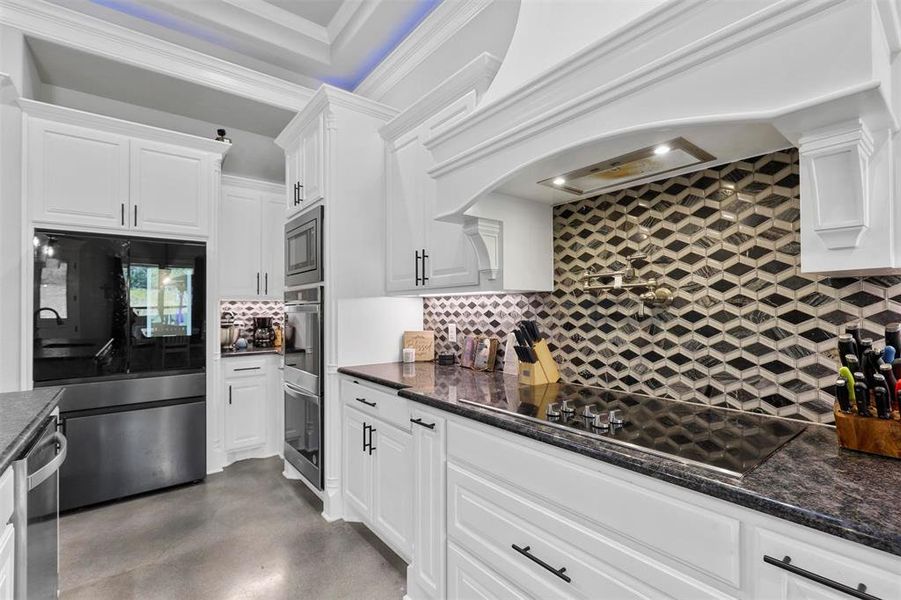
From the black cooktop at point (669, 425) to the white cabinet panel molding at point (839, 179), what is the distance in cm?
56

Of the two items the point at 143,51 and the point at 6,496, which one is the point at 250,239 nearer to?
the point at 143,51

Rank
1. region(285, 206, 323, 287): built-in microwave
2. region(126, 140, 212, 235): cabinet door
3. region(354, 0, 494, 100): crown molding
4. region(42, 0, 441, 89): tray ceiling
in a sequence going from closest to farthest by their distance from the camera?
1. region(354, 0, 494, 100): crown molding
2. region(42, 0, 441, 89): tray ceiling
3. region(285, 206, 323, 287): built-in microwave
4. region(126, 140, 212, 235): cabinet door

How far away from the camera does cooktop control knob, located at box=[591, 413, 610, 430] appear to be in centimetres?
127

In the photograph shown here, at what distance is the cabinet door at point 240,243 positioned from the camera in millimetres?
3971

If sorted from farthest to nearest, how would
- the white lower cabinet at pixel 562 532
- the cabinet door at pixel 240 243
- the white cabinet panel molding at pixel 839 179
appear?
the cabinet door at pixel 240 243
the white cabinet panel molding at pixel 839 179
the white lower cabinet at pixel 562 532

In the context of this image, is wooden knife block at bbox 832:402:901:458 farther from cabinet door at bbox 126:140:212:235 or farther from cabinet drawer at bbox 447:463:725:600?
cabinet door at bbox 126:140:212:235

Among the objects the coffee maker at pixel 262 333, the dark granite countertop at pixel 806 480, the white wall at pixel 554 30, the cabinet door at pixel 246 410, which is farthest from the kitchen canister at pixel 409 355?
the coffee maker at pixel 262 333

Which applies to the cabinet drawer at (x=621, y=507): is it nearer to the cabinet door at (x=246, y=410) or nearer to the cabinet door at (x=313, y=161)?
the cabinet door at (x=313, y=161)

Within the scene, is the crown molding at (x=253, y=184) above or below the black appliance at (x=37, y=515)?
above

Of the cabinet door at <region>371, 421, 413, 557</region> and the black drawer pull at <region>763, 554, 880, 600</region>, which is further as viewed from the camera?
the cabinet door at <region>371, 421, 413, 557</region>

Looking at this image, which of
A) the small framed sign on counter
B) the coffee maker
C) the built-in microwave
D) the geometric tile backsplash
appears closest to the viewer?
the geometric tile backsplash

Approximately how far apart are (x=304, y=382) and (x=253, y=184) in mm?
2315

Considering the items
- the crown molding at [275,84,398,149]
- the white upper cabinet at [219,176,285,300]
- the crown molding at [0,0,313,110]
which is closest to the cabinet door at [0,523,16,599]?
the crown molding at [275,84,398,149]

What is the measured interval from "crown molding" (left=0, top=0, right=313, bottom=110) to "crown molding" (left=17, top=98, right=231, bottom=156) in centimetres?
41
